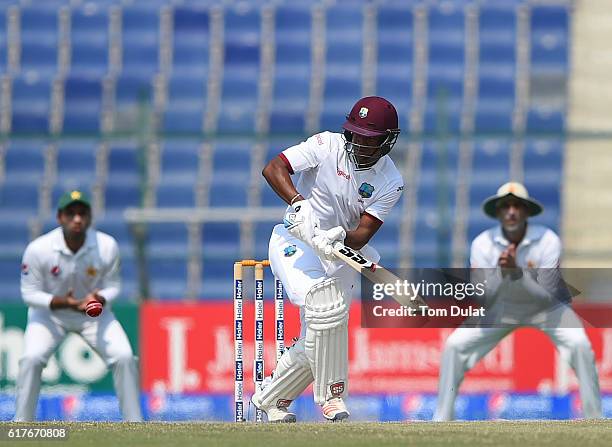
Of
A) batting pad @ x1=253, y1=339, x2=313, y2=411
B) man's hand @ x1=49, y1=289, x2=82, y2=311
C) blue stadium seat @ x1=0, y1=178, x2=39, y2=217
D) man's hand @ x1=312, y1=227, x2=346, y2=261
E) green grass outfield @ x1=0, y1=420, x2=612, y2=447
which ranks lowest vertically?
green grass outfield @ x1=0, y1=420, x2=612, y2=447

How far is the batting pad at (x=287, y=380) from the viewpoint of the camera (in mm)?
6633

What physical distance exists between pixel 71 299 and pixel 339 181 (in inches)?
108

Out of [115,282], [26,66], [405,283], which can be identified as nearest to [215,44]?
[26,66]

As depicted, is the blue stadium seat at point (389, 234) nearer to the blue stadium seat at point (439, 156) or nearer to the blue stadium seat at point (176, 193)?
the blue stadium seat at point (439, 156)

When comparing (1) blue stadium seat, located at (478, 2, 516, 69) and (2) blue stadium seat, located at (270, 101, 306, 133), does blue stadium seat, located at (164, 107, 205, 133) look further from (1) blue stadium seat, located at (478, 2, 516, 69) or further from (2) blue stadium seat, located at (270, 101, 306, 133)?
(1) blue stadium seat, located at (478, 2, 516, 69)

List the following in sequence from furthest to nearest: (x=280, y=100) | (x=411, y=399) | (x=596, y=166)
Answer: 1. (x=280, y=100)
2. (x=596, y=166)
3. (x=411, y=399)

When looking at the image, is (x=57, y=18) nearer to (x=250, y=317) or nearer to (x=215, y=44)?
(x=215, y=44)

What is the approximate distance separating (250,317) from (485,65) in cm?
483

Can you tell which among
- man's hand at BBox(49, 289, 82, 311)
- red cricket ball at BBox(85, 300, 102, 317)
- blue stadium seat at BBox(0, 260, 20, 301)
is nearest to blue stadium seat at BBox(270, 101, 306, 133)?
blue stadium seat at BBox(0, 260, 20, 301)

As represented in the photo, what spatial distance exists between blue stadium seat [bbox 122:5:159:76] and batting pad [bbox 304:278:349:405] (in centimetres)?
781

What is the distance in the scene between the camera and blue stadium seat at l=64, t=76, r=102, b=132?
13.5m

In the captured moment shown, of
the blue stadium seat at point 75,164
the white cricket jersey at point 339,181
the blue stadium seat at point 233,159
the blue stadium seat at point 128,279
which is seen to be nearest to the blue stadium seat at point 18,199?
the blue stadium seat at point 75,164

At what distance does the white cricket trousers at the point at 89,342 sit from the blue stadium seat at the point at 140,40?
540 centimetres

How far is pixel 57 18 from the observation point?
1443 cm
